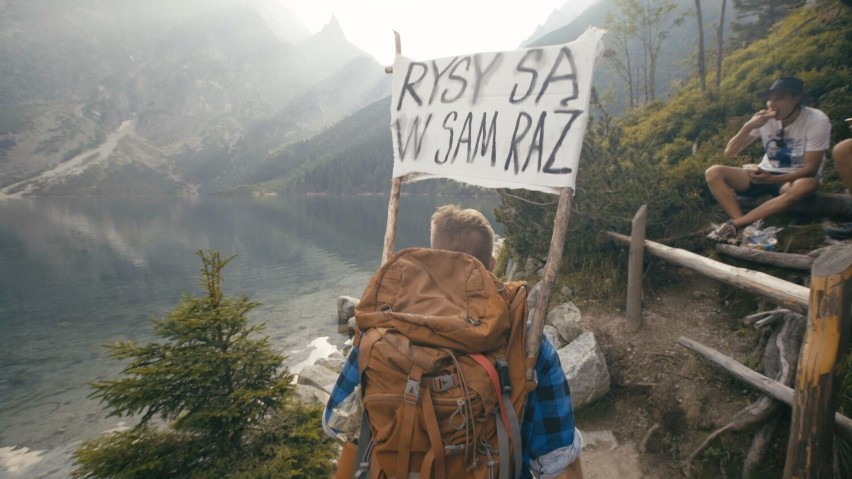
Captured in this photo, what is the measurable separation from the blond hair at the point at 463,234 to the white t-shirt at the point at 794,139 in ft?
17.7

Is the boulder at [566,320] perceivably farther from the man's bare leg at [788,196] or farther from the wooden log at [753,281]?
the man's bare leg at [788,196]

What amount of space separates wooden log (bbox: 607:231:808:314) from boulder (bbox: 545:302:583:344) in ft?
5.23

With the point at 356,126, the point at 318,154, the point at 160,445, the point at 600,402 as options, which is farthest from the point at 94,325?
the point at 356,126

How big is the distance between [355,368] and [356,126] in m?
194

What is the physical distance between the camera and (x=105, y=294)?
23234 millimetres

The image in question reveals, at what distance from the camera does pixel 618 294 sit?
6531mm

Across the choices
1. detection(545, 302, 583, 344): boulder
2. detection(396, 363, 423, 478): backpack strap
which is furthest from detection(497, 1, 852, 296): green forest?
detection(396, 363, 423, 478): backpack strap

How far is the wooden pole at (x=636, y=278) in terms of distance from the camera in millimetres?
5711

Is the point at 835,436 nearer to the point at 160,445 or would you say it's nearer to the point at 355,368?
the point at 355,368

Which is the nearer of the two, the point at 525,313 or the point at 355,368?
the point at 525,313

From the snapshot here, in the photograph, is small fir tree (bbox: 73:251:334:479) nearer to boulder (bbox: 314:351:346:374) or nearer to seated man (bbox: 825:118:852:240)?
seated man (bbox: 825:118:852:240)

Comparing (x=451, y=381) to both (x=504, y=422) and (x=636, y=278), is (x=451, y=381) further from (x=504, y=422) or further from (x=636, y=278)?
(x=636, y=278)

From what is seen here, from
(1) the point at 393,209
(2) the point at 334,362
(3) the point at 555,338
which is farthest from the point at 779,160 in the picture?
(2) the point at 334,362

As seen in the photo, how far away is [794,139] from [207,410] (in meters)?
7.61
